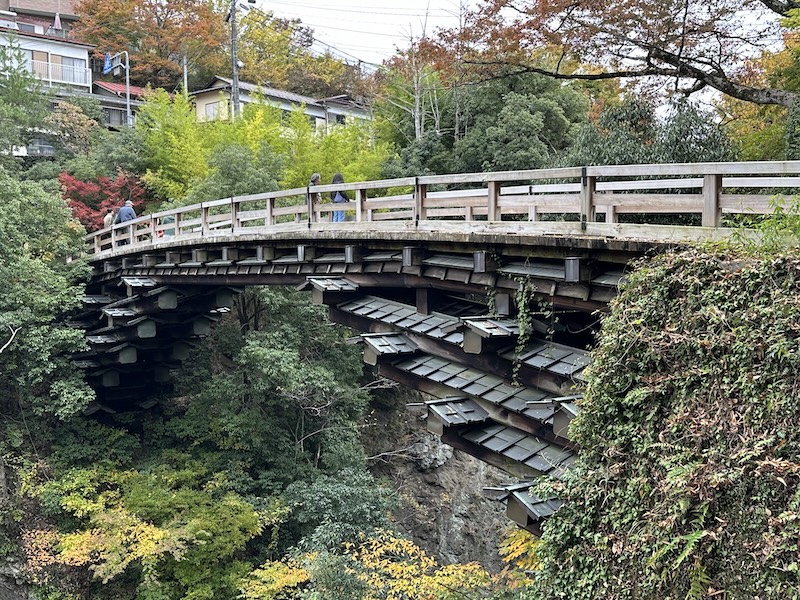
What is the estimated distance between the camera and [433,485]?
65.0ft

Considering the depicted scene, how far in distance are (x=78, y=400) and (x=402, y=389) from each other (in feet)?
29.1

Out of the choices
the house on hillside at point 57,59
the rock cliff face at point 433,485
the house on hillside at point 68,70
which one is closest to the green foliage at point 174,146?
the house on hillside at point 68,70

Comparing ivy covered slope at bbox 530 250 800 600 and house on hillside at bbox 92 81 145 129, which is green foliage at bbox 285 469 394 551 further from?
house on hillside at bbox 92 81 145 129

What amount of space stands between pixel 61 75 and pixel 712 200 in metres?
33.4

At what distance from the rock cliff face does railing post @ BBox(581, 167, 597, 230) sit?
1175cm

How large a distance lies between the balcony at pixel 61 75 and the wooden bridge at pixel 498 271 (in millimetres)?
23834

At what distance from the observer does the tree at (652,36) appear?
11172mm

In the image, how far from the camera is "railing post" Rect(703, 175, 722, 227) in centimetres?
561

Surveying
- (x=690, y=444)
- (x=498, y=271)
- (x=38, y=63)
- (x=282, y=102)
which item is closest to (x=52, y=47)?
(x=38, y=63)

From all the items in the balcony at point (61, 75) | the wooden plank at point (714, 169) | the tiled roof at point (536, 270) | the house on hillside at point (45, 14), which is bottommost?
the tiled roof at point (536, 270)

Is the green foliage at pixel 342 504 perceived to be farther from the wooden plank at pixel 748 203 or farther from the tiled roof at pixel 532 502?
the wooden plank at pixel 748 203

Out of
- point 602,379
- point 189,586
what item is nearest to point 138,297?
point 189,586

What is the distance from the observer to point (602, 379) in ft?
17.7

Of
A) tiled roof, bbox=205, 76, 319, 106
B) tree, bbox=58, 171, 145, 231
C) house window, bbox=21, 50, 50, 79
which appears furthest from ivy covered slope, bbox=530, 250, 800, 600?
house window, bbox=21, 50, 50, 79
